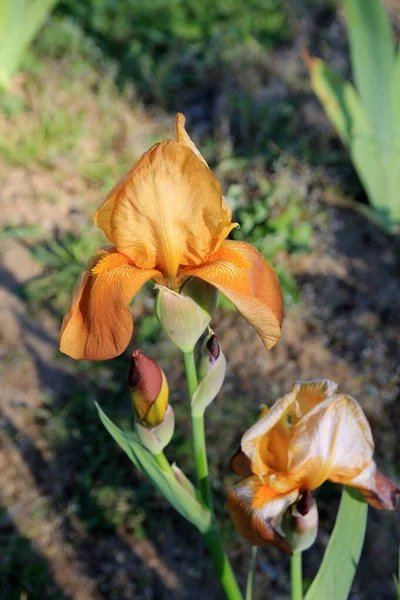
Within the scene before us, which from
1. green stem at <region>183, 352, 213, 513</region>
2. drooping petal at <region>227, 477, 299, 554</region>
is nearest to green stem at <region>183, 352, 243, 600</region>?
green stem at <region>183, 352, 213, 513</region>

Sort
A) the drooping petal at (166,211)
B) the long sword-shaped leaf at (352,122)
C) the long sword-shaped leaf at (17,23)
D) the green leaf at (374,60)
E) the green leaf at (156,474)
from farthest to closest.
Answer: the long sword-shaped leaf at (17,23) → the long sword-shaped leaf at (352,122) → the green leaf at (374,60) → the green leaf at (156,474) → the drooping petal at (166,211)

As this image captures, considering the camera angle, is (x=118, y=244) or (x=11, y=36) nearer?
(x=118, y=244)

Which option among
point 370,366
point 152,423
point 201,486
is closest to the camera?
point 152,423

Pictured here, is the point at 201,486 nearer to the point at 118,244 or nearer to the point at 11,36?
the point at 118,244

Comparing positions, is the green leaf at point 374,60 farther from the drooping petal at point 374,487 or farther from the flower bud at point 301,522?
the flower bud at point 301,522

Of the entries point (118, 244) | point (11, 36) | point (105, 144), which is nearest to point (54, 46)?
point (11, 36)

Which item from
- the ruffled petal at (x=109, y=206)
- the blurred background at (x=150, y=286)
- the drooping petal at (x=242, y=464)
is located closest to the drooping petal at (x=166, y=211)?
the ruffled petal at (x=109, y=206)

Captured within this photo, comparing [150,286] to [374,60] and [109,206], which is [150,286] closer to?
[374,60]
